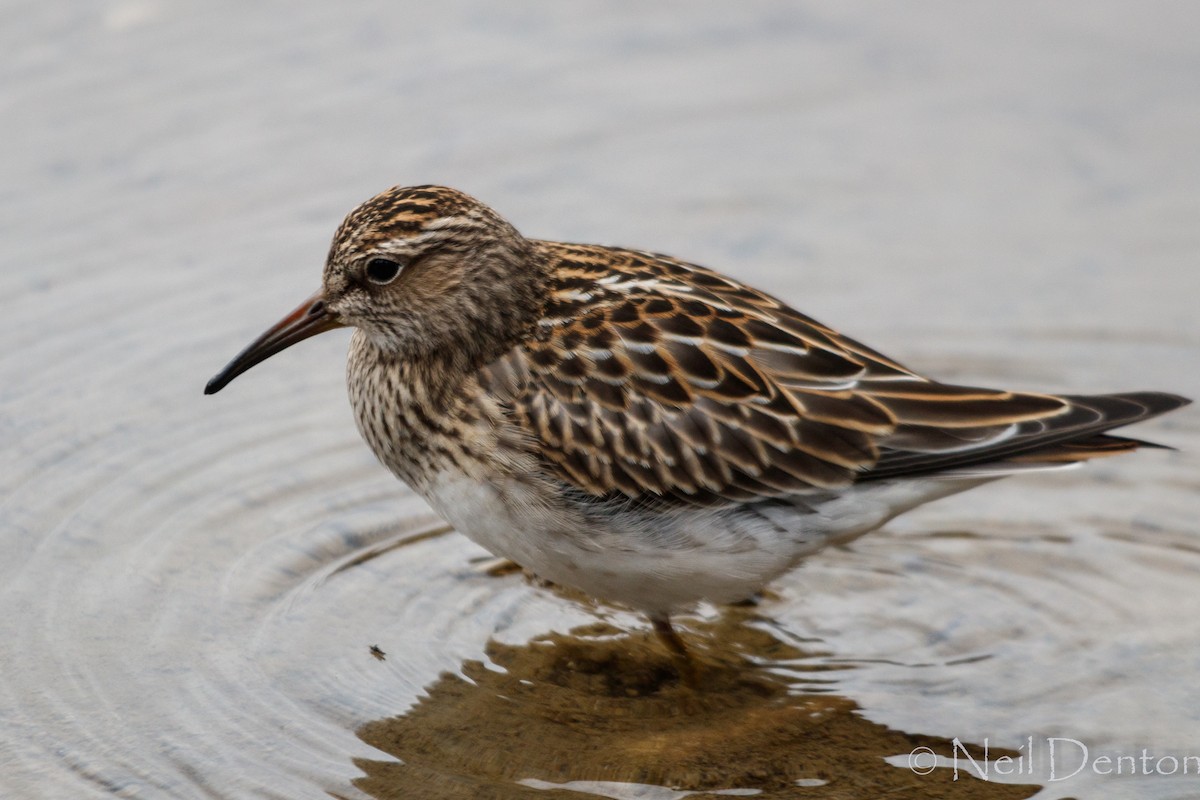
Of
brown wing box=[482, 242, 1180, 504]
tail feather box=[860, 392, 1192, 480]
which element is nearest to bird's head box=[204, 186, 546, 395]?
brown wing box=[482, 242, 1180, 504]

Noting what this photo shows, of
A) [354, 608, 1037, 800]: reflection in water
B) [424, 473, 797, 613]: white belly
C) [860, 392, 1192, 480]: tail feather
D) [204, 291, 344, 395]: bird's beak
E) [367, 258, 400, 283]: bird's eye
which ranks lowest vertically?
[354, 608, 1037, 800]: reflection in water

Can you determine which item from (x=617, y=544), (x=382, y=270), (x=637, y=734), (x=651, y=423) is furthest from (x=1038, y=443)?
(x=382, y=270)

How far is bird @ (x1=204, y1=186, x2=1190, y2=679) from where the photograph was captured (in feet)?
25.5

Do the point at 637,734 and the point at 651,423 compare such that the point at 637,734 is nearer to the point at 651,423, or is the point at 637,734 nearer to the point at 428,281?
the point at 651,423

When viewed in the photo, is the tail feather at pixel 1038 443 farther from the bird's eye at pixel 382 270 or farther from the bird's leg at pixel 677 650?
the bird's eye at pixel 382 270

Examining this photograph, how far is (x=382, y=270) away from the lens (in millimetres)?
8109

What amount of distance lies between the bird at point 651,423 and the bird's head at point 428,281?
0.03 feet

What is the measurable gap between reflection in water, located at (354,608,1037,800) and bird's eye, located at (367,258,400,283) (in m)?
1.91

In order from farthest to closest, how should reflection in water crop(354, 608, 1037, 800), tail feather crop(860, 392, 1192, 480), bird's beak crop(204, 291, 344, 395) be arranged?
bird's beak crop(204, 291, 344, 395), tail feather crop(860, 392, 1192, 480), reflection in water crop(354, 608, 1037, 800)

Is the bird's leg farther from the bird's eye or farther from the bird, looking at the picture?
the bird's eye

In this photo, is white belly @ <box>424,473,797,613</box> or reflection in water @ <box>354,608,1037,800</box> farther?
white belly @ <box>424,473,797,613</box>

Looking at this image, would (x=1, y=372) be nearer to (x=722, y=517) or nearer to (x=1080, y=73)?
(x=722, y=517)

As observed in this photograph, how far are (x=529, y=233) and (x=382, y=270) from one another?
3365 mm

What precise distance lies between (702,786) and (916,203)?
5463 millimetres
